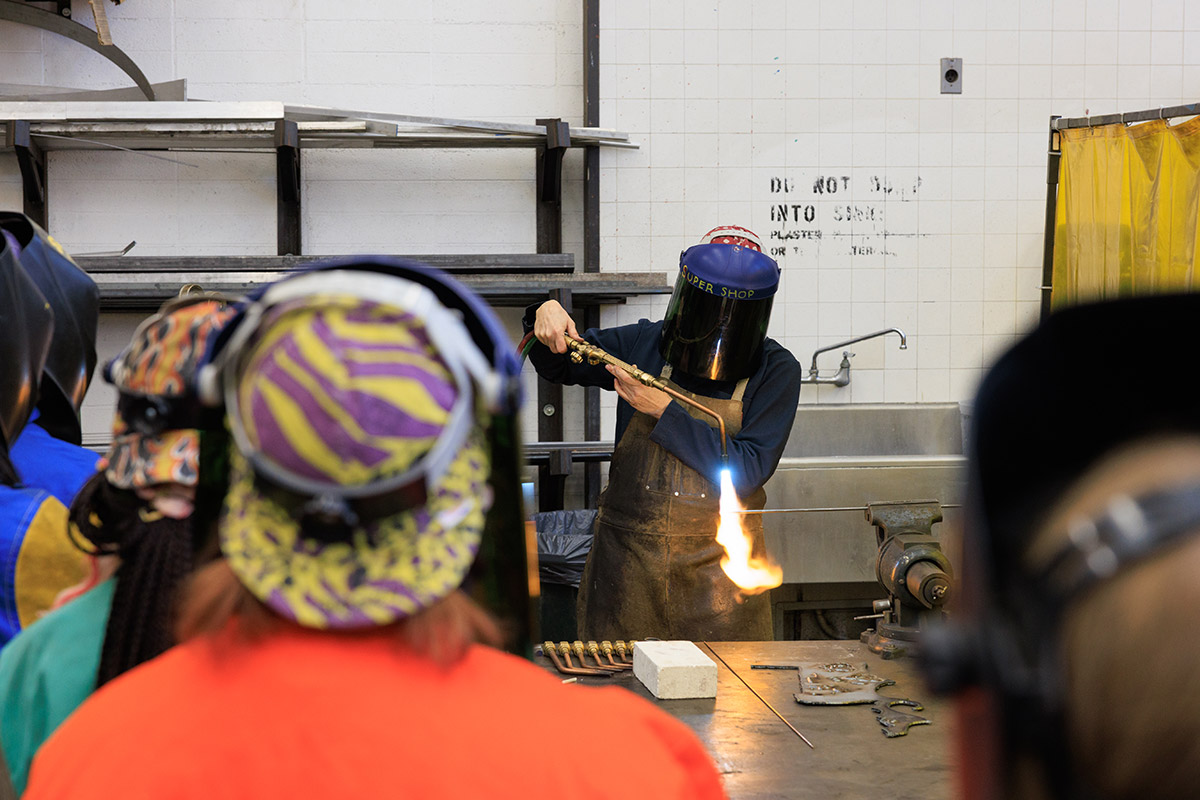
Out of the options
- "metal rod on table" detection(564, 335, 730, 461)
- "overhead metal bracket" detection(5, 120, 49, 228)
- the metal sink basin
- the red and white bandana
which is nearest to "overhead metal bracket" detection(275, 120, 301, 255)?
"overhead metal bracket" detection(5, 120, 49, 228)

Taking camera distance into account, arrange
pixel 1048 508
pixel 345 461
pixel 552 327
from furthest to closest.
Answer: pixel 552 327 → pixel 345 461 → pixel 1048 508

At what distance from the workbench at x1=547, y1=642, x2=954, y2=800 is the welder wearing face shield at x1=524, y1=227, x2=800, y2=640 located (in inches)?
25.6

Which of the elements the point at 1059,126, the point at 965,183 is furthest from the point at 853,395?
the point at 1059,126

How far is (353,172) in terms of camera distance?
4777 mm

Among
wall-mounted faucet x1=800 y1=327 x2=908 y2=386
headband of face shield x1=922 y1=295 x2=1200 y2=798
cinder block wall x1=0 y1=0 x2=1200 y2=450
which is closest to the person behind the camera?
headband of face shield x1=922 y1=295 x2=1200 y2=798

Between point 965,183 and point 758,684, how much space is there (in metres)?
3.45

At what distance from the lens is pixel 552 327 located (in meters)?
3.24

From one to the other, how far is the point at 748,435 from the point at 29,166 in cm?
353

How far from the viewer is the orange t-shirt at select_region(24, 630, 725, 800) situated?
72 centimetres

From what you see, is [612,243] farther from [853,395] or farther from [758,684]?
[758,684]

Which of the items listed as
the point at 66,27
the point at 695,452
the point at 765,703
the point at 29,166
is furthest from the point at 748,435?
the point at 66,27

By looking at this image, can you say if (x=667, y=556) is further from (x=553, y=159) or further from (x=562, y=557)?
(x=553, y=159)

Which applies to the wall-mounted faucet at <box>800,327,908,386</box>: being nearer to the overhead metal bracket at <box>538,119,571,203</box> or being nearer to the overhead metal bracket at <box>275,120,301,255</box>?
the overhead metal bracket at <box>538,119,571,203</box>

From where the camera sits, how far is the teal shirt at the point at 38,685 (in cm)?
115
